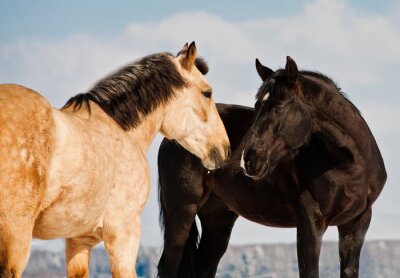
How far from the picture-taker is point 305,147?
7.84 m

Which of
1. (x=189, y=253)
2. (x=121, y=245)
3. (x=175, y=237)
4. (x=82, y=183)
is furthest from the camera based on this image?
→ (x=189, y=253)

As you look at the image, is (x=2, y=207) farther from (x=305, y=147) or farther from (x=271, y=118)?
(x=305, y=147)

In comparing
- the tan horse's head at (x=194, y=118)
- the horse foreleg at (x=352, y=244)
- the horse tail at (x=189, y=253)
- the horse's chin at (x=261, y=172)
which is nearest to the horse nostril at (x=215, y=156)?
the tan horse's head at (x=194, y=118)

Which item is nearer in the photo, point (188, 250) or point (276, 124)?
point (276, 124)

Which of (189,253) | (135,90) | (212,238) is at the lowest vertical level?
(189,253)

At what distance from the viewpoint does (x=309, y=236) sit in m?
7.45

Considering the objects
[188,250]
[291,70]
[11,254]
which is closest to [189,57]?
[291,70]

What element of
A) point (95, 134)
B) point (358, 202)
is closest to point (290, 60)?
point (358, 202)

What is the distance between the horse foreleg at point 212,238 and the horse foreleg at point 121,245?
374 cm

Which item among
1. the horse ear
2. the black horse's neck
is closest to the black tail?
the black horse's neck

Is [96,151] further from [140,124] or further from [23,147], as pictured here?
[140,124]

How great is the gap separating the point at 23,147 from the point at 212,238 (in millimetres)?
5011

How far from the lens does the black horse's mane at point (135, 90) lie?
5.96m

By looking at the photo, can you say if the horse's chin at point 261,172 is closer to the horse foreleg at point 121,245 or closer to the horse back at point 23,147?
the horse foreleg at point 121,245
